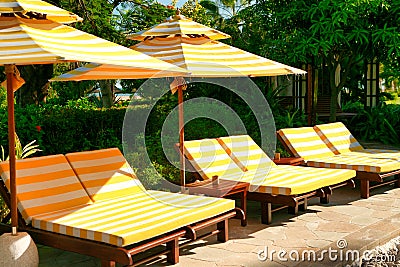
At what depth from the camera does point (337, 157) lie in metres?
9.24

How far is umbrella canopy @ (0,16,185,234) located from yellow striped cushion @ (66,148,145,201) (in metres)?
1.13

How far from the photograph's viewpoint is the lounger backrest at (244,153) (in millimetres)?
7867

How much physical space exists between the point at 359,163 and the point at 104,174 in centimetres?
411

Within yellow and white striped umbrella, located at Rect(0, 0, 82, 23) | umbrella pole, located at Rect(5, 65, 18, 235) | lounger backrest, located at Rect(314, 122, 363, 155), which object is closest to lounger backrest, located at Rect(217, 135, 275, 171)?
lounger backrest, located at Rect(314, 122, 363, 155)

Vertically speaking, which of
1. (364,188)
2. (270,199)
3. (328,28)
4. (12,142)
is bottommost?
(364,188)

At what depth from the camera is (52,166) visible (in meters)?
5.76

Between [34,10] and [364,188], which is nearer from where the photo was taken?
[34,10]

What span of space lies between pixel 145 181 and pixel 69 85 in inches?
623

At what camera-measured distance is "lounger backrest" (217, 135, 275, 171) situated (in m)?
7.87

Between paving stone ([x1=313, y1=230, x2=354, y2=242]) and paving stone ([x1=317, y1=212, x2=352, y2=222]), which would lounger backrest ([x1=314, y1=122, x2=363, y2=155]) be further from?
paving stone ([x1=313, y1=230, x2=354, y2=242])

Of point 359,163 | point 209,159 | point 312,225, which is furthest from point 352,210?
point 209,159

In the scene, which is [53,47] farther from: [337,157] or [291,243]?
[337,157]

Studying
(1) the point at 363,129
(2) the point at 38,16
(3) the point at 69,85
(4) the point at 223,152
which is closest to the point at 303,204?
(4) the point at 223,152

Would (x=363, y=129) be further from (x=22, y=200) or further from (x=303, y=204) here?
(x=22, y=200)
